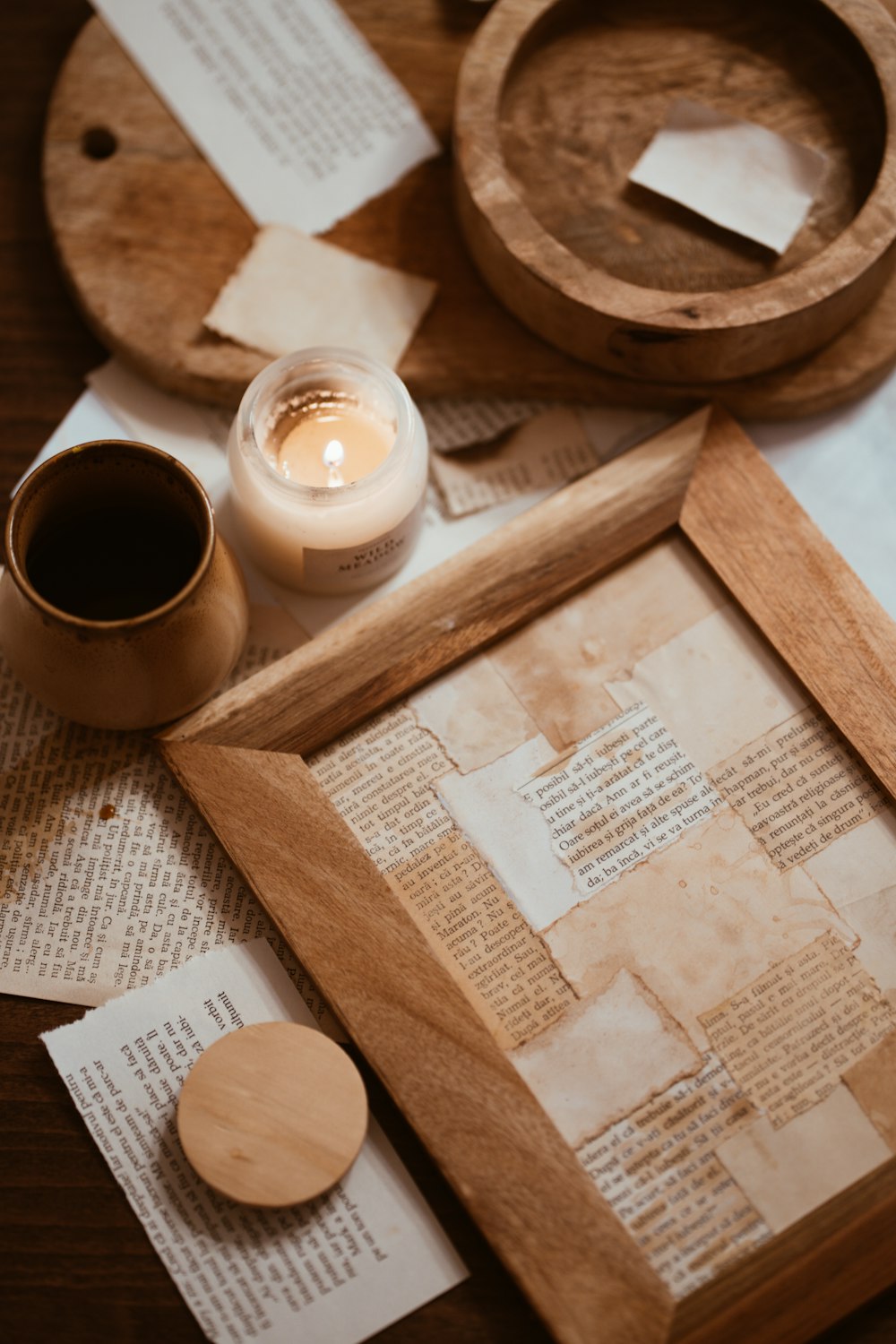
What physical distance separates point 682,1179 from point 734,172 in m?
0.56

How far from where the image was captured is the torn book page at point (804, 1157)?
0.56m

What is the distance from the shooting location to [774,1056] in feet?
1.92

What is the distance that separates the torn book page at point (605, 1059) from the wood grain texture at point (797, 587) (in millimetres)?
175

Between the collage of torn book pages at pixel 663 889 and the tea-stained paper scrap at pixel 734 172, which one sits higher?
the tea-stained paper scrap at pixel 734 172

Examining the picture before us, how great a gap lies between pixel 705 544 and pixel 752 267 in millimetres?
168

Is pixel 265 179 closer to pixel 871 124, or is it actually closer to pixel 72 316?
pixel 72 316

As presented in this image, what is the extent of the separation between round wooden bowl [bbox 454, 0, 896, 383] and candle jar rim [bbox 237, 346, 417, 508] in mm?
99

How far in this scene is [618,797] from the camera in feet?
2.06

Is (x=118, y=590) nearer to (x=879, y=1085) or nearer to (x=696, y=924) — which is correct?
(x=696, y=924)

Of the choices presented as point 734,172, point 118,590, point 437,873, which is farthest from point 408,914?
point 734,172

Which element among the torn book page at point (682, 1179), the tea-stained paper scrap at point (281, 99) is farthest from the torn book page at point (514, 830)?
the tea-stained paper scrap at point (281, 99)

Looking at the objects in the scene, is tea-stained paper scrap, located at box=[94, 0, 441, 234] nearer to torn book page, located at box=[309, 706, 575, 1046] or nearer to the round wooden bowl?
the round wooden bowl

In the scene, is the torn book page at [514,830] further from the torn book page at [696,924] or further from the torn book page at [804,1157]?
the torn book page at [804,1157]

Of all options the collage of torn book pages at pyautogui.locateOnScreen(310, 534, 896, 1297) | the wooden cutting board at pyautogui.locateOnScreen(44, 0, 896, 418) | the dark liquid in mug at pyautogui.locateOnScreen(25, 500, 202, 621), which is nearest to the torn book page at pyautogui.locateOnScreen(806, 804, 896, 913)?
the collage of torn book pages at pyautogui.locateOnScreen(310, 534, 896, 1297)
